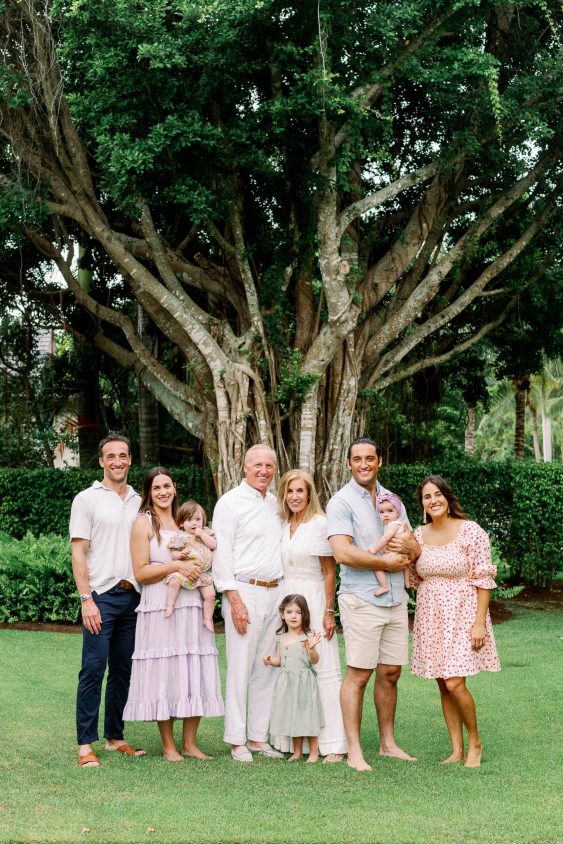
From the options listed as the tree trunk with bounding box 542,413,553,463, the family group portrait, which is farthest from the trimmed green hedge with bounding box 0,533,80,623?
the tree trunk with bounding box 542,413,553,463

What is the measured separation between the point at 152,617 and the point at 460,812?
84.7 inches

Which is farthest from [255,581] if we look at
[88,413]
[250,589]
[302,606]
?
[88,413]

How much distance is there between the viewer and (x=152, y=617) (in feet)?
20.2

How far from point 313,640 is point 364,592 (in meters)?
0.44

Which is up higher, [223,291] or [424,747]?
[223,291]

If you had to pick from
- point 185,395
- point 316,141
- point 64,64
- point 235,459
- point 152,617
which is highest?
point 64,64

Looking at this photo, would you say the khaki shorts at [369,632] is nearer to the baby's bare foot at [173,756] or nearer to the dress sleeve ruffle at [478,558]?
the dress sleeve ruffle at [478,558]

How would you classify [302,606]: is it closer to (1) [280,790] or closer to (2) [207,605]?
(2) [207,605]

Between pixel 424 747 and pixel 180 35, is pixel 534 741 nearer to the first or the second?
pixel 424 747

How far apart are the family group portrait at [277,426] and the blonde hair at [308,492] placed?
0.05 feet

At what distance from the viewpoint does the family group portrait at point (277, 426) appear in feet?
19.7

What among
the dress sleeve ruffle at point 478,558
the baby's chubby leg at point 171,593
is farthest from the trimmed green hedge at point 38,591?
the dress sleeve ruffle at point 478,558

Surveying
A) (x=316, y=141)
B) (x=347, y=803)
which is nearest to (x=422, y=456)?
(x=316, y=141)

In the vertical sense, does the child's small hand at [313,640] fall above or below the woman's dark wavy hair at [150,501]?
below
